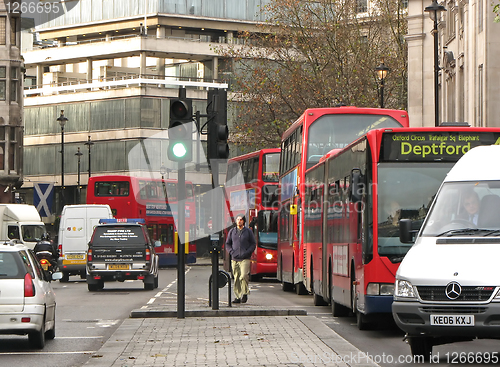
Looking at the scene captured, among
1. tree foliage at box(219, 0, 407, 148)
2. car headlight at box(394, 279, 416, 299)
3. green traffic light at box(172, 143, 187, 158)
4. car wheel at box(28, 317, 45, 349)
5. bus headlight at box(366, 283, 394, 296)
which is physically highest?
tree foliage at box(219, 0, 407, 148)

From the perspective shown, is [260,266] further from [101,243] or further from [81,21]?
[81,21]

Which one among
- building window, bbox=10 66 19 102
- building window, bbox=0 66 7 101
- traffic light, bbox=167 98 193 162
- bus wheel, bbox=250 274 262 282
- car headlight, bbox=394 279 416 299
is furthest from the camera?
building window, bbox=10 66 19 102

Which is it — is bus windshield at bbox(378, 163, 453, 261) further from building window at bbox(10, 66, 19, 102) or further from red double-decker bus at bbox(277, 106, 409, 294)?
building window at bbox(10, 66, 19, 102)

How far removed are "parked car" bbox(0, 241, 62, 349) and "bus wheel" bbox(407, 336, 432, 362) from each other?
503 cm

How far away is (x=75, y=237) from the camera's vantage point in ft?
123

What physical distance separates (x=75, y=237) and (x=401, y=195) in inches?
970

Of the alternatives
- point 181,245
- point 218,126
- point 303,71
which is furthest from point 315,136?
point 303,71

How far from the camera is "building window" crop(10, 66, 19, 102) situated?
56.5 m

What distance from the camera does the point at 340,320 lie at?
17828 millimetres

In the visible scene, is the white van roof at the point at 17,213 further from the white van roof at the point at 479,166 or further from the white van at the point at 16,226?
the white van roof at the point at 479,166

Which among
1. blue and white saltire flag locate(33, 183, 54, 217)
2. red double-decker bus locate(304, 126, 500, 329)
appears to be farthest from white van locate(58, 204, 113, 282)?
red double-decker bus locate(304, 126, 500, 329)

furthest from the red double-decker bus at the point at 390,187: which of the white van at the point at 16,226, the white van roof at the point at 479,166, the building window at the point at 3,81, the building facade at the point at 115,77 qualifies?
the building facade at the point at 115,77

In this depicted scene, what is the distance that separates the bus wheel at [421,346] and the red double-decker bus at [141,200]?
38177 mm

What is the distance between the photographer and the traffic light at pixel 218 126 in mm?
17031
